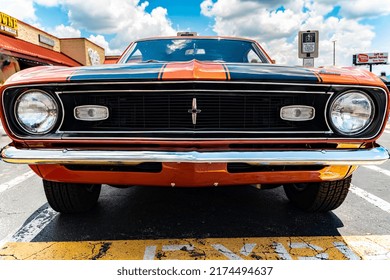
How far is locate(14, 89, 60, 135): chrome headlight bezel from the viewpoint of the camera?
1.81 m

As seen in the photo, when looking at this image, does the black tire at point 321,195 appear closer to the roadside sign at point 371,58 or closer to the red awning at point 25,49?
the red awning at point 25,49

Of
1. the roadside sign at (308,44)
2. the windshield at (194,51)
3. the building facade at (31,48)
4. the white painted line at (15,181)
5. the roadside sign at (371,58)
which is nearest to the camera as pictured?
the windshield at (194,51)

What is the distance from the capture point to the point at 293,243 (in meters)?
2.05

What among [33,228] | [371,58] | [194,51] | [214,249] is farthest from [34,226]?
[371,58]

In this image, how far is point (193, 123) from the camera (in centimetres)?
176

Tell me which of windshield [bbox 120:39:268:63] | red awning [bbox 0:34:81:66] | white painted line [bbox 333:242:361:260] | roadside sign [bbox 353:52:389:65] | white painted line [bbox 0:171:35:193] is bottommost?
white painted line [bbox 333:242:361:260]

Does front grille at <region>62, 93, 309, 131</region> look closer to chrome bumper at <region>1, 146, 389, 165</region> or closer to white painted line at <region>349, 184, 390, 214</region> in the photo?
chrome bumper at <region>1, 146, 389, 165</region>

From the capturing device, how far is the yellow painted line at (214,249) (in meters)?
1.88

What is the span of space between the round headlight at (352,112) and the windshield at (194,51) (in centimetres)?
146

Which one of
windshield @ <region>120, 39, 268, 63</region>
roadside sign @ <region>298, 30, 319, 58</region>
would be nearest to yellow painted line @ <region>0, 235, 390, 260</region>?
windshield @ <region>120, 39, 268, 63</region>

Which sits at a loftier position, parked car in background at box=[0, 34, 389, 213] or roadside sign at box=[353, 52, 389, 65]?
roadside sign at box=[353, 52, 389, 65]

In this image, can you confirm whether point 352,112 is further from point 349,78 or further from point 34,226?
point 34,226

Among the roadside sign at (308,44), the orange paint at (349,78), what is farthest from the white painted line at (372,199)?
the roadside sign at (308,44)
